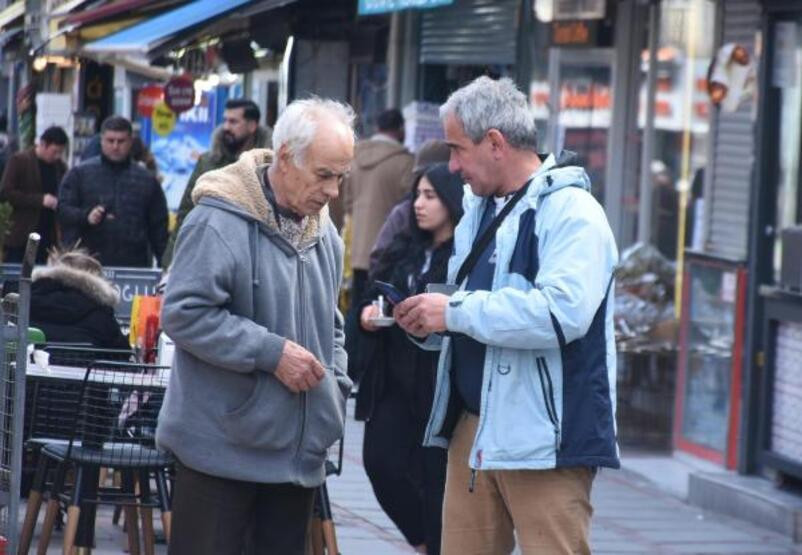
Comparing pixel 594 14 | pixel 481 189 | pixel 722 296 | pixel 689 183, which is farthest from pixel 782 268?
pixel 481 189

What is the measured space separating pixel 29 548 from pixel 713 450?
4.24m

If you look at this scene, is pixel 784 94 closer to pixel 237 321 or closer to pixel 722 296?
pixel 722 296

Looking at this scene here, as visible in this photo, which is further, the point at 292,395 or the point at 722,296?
the point at 722,296

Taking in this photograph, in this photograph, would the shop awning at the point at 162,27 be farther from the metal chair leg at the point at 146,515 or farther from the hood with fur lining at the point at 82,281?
the metal chair leg at the point at 146,515

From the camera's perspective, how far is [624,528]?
9312 millimetres

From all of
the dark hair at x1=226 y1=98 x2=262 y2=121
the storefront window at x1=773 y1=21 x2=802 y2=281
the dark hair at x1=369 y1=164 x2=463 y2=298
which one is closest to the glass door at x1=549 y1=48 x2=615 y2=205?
the dark hair at x1=226 y1=98 x2=262 y2=121

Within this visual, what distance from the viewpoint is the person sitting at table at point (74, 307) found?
8.25 metres

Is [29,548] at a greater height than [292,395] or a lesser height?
lesser

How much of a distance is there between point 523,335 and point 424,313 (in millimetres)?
276

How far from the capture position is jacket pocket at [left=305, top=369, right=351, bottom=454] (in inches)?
197

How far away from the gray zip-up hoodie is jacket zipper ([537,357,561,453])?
22.3 inches

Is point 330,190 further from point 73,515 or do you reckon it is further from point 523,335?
point 73,515

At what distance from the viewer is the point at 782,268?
31.1ft

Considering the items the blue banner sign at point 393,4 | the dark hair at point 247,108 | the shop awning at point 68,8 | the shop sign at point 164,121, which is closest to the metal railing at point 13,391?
the dark hair at point 247,108
